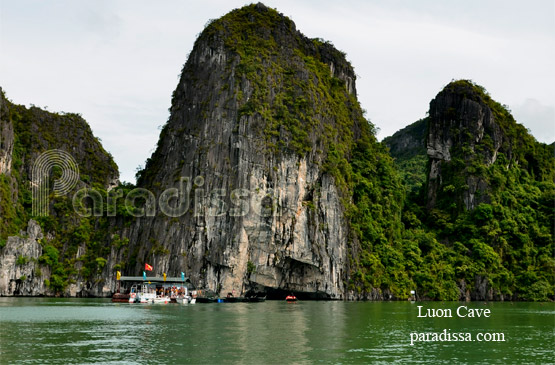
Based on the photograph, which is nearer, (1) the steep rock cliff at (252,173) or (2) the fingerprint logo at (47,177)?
(1) the steep rock cliff at (252,173)

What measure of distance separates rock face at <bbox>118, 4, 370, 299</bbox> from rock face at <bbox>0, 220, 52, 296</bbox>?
10.6m

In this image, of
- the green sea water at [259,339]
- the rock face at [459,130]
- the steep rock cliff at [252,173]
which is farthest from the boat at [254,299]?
the rock face at [459,130]

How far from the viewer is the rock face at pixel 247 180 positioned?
6675 cm

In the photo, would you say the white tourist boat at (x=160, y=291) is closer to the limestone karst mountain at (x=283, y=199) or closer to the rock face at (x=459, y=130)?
the limestone karst mountain at (x=283, y=199)

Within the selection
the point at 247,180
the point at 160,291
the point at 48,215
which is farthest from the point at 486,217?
the point at 48,215

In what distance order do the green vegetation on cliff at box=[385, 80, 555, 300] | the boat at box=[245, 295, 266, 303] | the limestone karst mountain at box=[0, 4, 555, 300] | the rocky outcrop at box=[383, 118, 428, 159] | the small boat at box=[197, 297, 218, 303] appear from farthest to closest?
the rocky outcrop at box=[383, 118, 428, 159] → the green vegetation on cliff at box=[385, 80, 555, 300] → the limestone karst mountain at box=[0, 4, 555, 300] → the boat at box=[245, 295, 266, 303] → the small boat at box=[197, 297, 218, 303]

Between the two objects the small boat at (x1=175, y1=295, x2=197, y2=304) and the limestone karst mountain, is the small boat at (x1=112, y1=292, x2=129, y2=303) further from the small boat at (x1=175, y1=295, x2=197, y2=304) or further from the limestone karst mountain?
the limestone karst mountain

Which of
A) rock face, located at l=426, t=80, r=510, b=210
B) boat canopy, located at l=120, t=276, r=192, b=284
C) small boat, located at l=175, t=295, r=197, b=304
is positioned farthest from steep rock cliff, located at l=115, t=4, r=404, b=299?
rock face, located at l=426, t=80, r=510, b=210

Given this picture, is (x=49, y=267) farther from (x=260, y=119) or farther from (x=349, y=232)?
(x=349, y=232)

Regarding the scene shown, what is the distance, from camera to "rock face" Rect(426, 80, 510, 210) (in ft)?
296

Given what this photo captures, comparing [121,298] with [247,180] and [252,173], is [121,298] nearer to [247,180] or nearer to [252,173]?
[247,180]

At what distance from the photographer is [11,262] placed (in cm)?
7256

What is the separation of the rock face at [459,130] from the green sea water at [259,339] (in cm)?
5126

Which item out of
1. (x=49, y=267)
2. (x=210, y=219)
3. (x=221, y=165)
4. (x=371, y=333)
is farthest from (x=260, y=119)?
(x=371, y=333)
